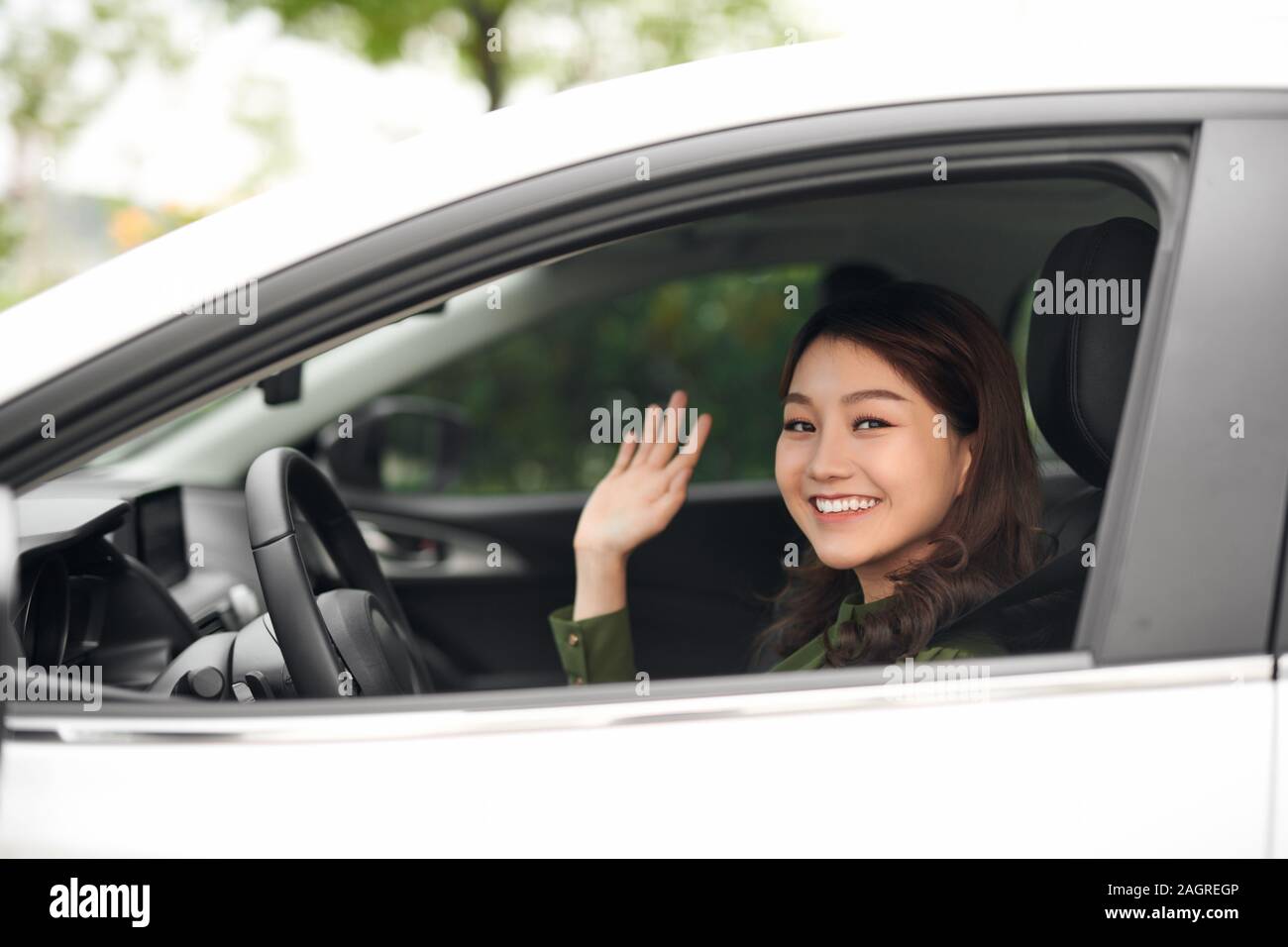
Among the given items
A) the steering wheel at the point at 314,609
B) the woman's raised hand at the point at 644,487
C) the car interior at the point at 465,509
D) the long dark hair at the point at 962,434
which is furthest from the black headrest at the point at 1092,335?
the steering wheel at the point at 314,609

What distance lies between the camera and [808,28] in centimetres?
679

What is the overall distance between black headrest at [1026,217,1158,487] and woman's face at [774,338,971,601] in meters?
0.17

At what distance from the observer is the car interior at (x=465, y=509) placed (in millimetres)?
1388

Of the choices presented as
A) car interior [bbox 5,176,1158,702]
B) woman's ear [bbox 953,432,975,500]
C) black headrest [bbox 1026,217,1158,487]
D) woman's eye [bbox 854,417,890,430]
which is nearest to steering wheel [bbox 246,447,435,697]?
car interior [bbox 5,176,1158,702]

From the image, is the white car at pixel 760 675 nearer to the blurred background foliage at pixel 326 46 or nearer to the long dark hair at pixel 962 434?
the long dark hair at pixel 962 434

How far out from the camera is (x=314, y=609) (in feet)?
4.46

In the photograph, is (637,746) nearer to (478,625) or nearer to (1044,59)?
(1044,59)

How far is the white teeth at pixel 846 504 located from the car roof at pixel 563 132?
55 centimetres

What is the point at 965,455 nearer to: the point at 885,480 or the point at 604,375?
the point at 885,480

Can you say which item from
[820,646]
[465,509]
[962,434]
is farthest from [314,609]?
[465,509]

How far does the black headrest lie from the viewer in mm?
1327

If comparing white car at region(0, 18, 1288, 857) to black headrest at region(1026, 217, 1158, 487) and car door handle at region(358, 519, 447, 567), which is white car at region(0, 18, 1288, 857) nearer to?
black headrest at region(1026, 217, 1158, 487)

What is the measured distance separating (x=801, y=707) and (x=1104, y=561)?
344 mm
